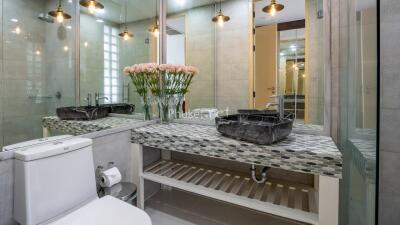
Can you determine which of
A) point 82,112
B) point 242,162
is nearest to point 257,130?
point 242,162

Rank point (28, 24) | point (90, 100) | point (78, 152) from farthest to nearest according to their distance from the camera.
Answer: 1. point (90, 100)
2. point (28, 24)
3. point (78, 152)

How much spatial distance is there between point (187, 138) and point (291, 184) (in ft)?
3.09

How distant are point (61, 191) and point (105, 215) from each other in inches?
11.1

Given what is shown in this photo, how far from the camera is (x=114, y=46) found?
6.94 feet

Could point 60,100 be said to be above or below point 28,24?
below

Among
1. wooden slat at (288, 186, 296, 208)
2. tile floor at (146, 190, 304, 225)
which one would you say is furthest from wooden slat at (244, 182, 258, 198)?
tile floor at (146, 190, 304, 225)

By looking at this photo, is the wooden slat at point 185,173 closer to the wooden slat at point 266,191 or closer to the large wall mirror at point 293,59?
the wooden slat at point 266,191

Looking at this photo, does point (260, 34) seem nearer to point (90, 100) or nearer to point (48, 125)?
point (90, 100)

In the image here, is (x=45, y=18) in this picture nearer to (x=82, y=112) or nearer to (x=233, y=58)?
(x=82, y=112)

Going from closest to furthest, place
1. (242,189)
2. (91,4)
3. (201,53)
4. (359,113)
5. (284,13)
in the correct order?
1. (359,113)
2. (242,189)
3. (284,13)
4. (91,4)
5. (201,53)

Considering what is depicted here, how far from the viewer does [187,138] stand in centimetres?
152

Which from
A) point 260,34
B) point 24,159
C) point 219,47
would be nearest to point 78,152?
point 24,159

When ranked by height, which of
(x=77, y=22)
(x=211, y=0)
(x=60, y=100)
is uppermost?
(x=211, y=0)

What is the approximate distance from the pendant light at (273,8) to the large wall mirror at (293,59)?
3 centimetres
